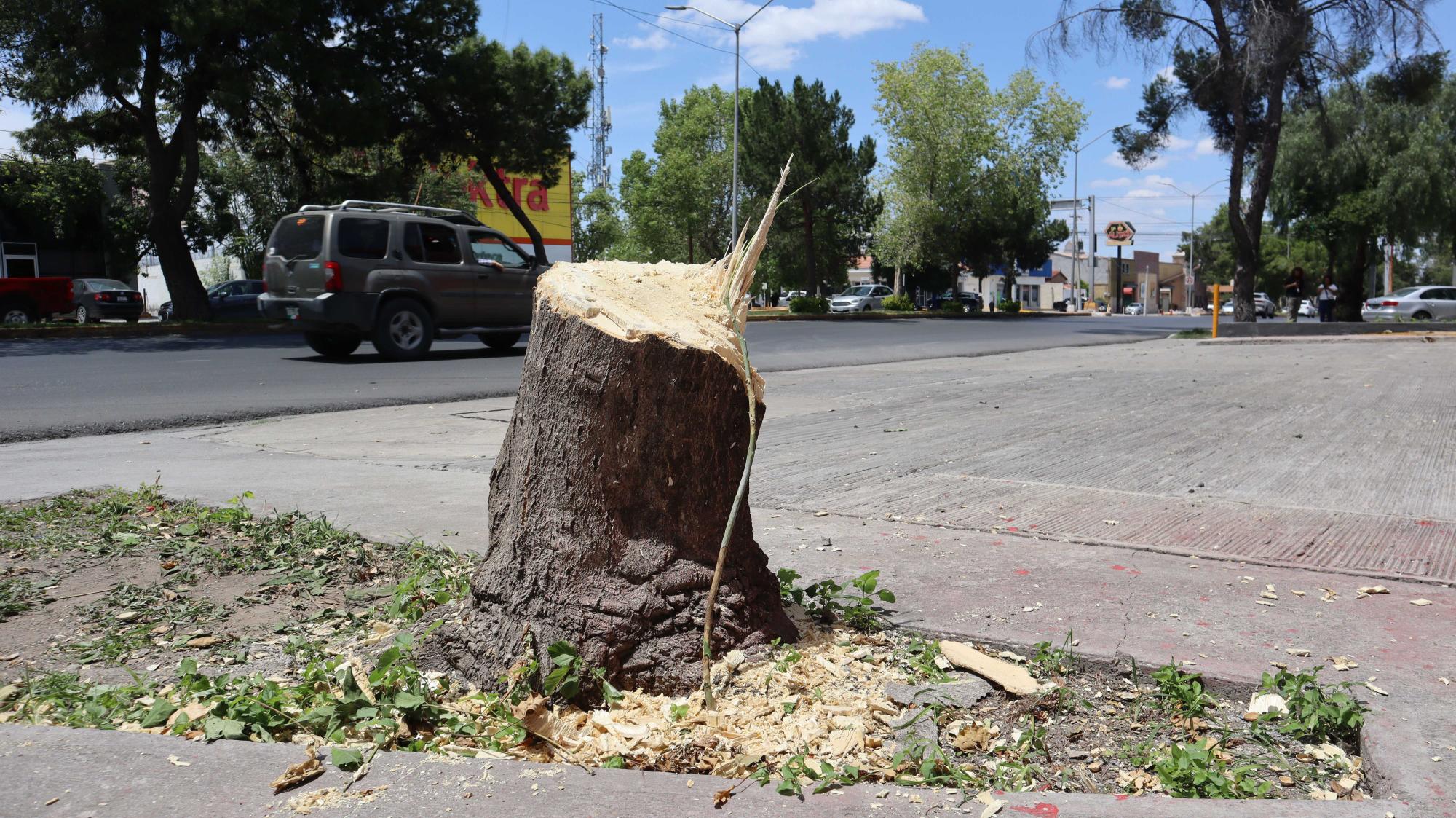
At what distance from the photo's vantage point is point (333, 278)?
14.0 meters

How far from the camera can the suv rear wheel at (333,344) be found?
49.5 feet

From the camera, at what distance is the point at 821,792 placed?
7.77ft

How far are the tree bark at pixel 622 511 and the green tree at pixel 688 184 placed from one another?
55.4 m

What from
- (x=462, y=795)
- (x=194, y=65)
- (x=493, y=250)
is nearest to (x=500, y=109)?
(x=194, y=65)

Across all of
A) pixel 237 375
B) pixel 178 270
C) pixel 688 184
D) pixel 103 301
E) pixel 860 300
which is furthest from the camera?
pixel 688 184

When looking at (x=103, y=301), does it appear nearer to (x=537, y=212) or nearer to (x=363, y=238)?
(x=363, y=238)

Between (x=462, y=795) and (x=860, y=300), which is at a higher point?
(x=860, y=300)

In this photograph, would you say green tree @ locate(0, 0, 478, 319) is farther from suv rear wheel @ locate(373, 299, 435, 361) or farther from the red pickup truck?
suv rear wheel @ locate(373, 299, 435, 361)

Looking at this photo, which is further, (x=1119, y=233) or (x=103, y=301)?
(x=1119, y=233)

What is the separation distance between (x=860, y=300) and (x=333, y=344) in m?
35.8

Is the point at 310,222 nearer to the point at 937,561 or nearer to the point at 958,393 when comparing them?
the point at 958,393

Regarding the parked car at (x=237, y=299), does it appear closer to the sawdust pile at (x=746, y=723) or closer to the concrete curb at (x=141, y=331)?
the concrete curb at (x=141, y=331)

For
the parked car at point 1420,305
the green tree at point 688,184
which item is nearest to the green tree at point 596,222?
the green tree at point 688,184

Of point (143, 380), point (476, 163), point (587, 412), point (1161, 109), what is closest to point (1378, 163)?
point (1161, 109)
